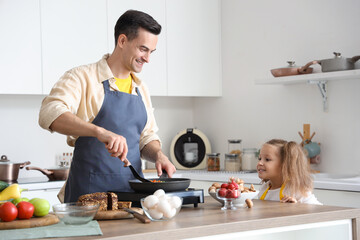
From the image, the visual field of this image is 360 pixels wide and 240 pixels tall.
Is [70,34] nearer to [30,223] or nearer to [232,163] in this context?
[232,163]

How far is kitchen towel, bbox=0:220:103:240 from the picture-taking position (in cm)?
153

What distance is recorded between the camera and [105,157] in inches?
Result: 96.2

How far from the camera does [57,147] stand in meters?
4.29

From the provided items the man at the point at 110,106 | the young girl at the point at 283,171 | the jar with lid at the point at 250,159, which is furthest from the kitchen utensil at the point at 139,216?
the jar with lid at the point at 250,159

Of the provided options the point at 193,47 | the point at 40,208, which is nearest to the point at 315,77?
the point at 193,47

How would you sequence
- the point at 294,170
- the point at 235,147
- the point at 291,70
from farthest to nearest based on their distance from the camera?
1. the point at 235,147
2. the point at 291,70
3. the point at 294,170

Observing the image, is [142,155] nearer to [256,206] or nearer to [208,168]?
[256,206]

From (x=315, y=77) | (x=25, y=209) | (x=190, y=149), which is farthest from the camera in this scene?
(x=190, y=149)

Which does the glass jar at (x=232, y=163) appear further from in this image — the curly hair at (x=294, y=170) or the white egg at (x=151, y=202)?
the white egg at (x=151, y=202)

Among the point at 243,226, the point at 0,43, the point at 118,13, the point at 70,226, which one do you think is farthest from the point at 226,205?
the point at 118,13

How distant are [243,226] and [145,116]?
3.27 feet

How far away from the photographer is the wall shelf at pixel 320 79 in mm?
3562

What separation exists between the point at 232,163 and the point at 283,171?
1534 mm

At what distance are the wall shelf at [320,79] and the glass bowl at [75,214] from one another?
230cm
